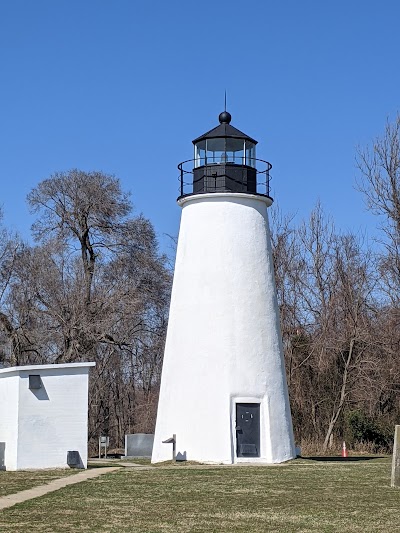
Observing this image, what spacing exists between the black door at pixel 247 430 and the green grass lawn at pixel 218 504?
3586 millimetres

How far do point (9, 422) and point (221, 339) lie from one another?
19.7 ft

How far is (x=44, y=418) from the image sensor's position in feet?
75.2

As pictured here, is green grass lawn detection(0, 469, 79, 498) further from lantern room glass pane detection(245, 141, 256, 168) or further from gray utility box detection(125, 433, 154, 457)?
lantern room glass pane detection(245, 141, 256, 168)

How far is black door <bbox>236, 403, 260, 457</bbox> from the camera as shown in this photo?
25.1 meters

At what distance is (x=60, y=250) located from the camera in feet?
133

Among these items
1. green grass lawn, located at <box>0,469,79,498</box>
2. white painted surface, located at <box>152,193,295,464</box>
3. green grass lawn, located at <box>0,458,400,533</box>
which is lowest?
green grass lawn, located at <box>0,458,400,533</box>

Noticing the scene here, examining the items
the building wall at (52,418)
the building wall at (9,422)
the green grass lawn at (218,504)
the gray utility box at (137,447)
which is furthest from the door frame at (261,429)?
the gray utility box at (137,447)

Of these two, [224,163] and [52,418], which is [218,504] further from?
[224,163]

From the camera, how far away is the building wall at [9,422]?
74.3 ft

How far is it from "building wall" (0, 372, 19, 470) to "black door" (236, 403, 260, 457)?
5960 millimetres

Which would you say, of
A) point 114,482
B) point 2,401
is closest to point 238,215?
point 2,401

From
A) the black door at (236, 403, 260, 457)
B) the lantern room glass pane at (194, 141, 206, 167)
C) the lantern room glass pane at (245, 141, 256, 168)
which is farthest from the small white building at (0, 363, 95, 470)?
the lantern room glass pane at (245, 141, 256, 168)

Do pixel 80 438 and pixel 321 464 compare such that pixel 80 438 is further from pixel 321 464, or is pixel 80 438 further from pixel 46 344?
pixel 46 344

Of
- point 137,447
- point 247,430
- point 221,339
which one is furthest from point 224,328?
point 137,447
